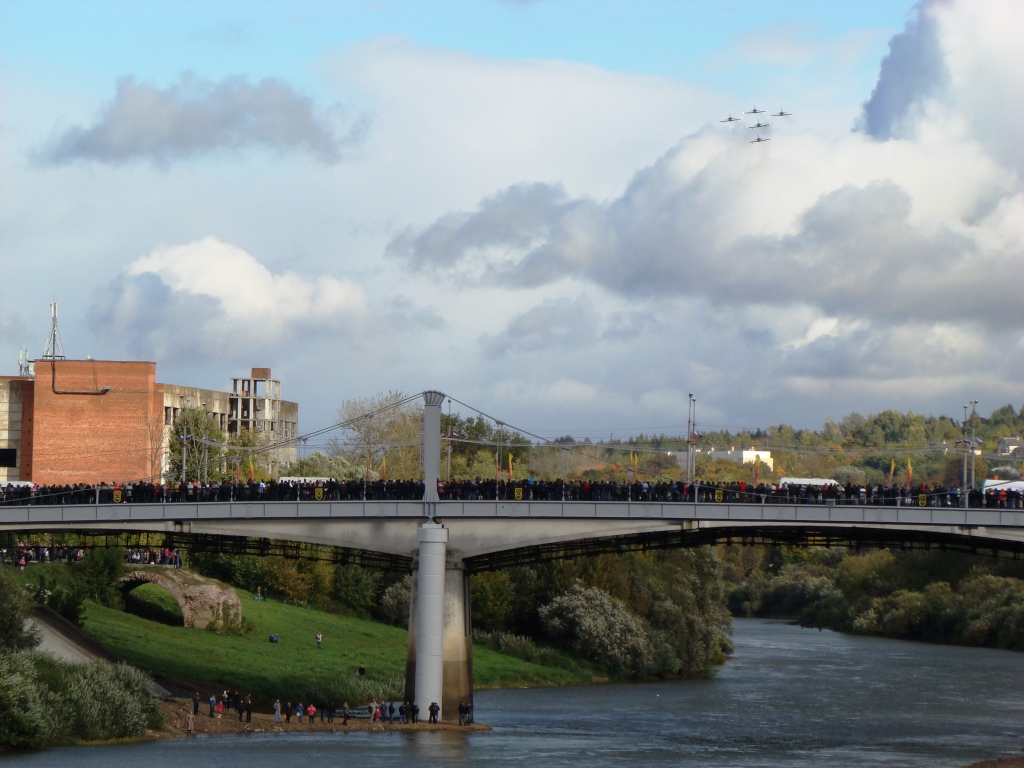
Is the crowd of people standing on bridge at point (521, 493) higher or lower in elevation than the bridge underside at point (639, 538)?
higher

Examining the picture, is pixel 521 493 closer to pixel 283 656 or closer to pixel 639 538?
pixel 639 538

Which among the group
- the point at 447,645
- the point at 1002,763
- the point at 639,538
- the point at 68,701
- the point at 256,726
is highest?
the point at 639,538

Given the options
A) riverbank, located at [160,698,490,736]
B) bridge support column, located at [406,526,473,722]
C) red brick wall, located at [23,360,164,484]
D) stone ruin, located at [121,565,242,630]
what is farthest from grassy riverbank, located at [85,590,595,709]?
red brick wall, located at [23,360,164,484]

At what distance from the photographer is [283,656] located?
8569 centimetres

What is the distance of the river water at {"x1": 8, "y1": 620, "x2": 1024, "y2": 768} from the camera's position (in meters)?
57.1

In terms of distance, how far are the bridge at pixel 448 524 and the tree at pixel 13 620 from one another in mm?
3925

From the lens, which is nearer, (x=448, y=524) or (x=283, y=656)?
(x=448, y=524)

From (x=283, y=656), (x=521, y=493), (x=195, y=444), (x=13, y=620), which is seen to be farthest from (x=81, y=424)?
(x=521, y=493)

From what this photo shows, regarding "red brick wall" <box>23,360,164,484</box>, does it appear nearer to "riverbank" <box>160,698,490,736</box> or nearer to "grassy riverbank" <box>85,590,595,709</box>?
"grassy riverbank" <box>85,590,595,709</box>

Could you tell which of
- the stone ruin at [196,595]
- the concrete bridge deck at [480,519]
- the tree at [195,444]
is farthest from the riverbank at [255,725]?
the tree at [195,444]

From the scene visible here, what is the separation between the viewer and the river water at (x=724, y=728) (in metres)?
57.1

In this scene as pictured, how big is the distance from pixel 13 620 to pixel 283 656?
24176mm

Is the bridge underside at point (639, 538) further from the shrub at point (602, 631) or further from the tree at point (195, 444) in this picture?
the tree at point (195, 444)

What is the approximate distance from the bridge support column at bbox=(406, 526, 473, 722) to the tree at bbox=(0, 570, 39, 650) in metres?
16.6
